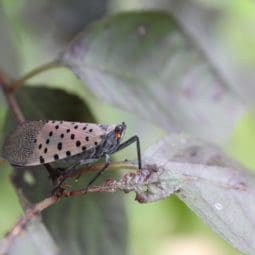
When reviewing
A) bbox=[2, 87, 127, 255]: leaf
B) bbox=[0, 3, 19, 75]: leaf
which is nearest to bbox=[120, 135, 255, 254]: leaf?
bbox=[2, 87, 127, 255]: leaf

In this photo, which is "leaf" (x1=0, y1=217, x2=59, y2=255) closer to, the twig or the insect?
the twig

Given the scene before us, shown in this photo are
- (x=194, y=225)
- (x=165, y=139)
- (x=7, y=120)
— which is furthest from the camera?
(x=194, y=225)

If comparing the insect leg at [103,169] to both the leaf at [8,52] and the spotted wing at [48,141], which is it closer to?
the spotted wing at [48,141]

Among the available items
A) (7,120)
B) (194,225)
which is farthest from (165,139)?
(194,225)

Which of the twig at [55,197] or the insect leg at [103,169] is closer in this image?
the twig at [55,197]

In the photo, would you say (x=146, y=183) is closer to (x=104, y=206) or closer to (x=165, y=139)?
(x=165, y=139)

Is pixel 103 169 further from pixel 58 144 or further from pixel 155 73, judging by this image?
pixel 155 73

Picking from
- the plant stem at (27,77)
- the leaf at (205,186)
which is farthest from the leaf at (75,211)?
the leaf at (205,186)
